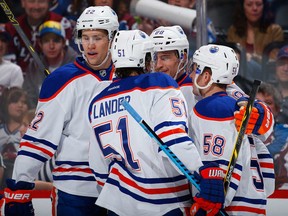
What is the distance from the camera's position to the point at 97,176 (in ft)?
12.8

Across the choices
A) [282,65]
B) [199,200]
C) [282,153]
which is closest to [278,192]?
[282,153]

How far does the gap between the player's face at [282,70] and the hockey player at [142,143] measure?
6.90 feet

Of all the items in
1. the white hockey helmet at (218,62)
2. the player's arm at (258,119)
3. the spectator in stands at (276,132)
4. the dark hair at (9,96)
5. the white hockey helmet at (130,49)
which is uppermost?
the white hockey helmet at (130,49)

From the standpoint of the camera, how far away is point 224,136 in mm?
3783

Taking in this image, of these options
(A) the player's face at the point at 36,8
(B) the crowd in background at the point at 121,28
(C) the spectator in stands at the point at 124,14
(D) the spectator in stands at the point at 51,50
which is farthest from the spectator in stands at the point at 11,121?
(C) the spectator in stands at the point at 124,14

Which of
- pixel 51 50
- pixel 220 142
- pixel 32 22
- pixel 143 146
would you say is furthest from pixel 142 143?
pixel 32 22

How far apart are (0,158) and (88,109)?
168cm

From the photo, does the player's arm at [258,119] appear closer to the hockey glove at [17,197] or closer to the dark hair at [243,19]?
the hockey glove at [17,197]

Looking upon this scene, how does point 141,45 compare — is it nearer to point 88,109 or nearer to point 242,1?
point 88,109

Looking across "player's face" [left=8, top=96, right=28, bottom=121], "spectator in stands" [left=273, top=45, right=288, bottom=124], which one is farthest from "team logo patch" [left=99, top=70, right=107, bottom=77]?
"spectator in stands" [left=273, top=45, right=288, bottom=124]

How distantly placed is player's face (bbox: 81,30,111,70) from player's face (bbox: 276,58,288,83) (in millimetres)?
1876

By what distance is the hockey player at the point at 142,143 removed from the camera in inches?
142

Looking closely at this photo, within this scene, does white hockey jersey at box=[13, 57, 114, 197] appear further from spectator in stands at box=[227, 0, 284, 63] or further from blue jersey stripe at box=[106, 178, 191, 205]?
spectator in stands at box=[227, 0, 284, 63]

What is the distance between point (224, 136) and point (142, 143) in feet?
1.13
